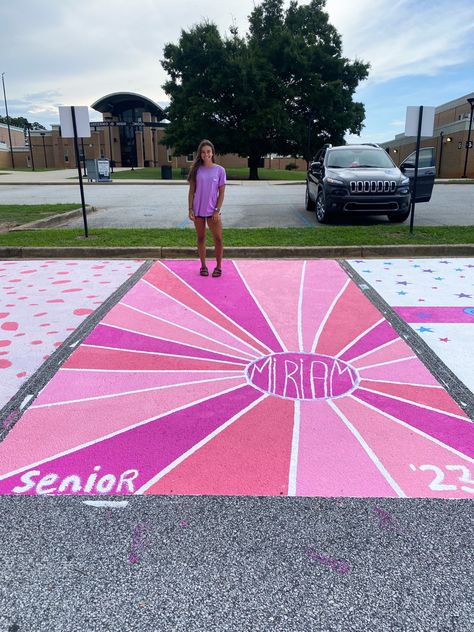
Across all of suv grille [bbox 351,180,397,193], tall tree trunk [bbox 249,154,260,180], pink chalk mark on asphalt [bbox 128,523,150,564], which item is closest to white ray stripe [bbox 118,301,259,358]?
pink chalk mark on asphalt [bbox 128,523,150,564]

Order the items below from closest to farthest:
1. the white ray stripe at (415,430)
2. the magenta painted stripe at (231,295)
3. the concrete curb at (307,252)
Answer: the white ray stripe at (415,430)
the magenta painted stripe at (231,295)
the concrete curb at (307,252)

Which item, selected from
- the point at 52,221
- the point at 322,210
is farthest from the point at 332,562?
the point at 52,221

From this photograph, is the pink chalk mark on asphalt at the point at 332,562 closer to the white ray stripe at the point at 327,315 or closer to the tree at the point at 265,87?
the white ray stripe at the point at 327,315

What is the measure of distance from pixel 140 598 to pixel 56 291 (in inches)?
201

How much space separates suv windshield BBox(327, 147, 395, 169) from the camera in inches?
452

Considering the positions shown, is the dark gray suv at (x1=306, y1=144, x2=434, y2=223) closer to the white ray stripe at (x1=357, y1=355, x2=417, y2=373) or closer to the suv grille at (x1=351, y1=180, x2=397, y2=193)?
the suv grille at (x1=351, y1=180, x2=397, y2=193)

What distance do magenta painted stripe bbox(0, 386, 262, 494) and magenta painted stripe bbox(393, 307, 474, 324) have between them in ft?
8.62

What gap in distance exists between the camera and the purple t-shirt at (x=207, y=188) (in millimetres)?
6582

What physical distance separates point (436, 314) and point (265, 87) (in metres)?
37.1

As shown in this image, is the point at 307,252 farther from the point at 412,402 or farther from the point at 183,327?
the point at 412,402

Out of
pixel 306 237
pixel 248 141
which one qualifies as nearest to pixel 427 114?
pixel 306 237

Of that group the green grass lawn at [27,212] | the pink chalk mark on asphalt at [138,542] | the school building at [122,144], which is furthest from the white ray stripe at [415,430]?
the school building at [122,144]

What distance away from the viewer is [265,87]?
38.2 metres

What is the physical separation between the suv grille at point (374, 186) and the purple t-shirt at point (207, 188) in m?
4.74
